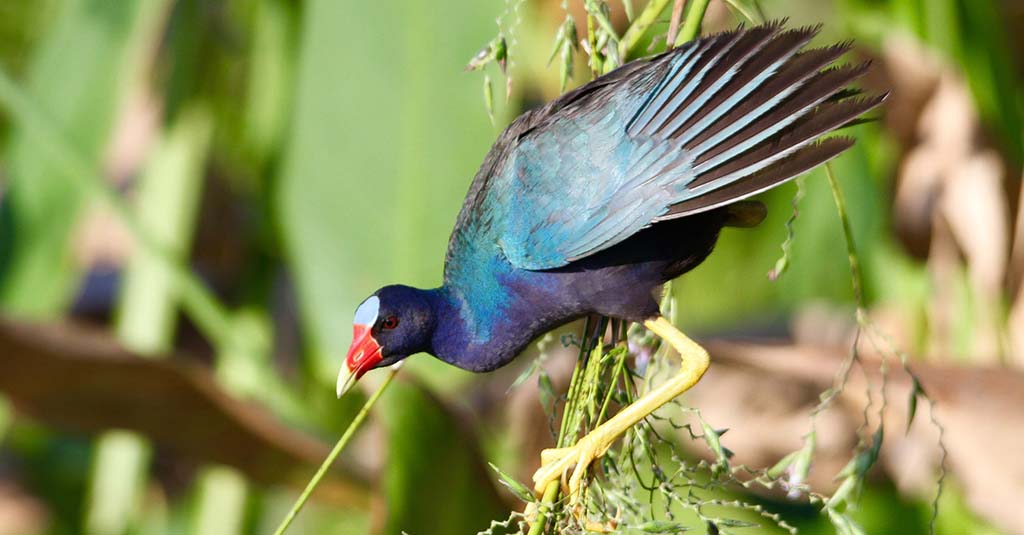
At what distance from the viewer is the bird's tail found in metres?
1.10

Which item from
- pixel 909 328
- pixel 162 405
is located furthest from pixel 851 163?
pixel 162 405

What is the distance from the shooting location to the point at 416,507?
1.81 meters

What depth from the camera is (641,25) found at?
1.27 meters

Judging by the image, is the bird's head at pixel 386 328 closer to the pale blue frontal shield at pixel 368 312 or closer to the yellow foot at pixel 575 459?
the pale blue frontal shield at pixel 368 312

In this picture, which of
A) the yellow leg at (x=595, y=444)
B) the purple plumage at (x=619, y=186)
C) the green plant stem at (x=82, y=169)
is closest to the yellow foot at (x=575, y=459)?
the yellow leg at (x=595, y=444)

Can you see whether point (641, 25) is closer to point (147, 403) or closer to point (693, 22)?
point (693, 22)

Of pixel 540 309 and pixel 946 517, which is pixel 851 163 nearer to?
pixel 946 517

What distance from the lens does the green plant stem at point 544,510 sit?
3.50 ft

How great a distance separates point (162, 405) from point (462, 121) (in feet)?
2.65

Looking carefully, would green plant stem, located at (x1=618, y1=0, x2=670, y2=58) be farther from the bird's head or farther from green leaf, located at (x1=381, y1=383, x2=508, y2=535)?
green leaf, located at (x1=381, y1=383, x2=508, y2=535)

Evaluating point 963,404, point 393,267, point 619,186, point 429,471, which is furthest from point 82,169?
point 963,404

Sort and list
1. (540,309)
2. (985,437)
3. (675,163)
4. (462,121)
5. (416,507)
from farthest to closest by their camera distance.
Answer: (462,121)
(985,437)
(416,507)
(540,309)
(675,163)

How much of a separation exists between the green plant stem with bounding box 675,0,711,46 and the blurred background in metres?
0.44

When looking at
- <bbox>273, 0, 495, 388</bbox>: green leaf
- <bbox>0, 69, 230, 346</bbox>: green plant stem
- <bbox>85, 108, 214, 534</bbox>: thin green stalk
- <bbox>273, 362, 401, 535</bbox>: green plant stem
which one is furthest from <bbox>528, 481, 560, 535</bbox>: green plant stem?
<bbox>85, 108, 214, 534</bbox>: thin green stalk
